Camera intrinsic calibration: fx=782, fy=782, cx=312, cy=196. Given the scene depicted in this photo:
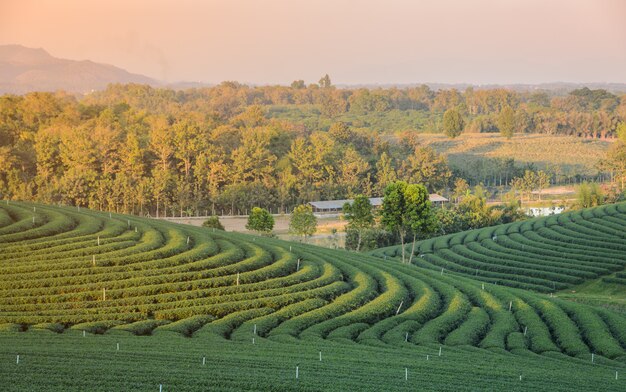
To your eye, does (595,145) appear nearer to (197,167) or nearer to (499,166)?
(499,166)

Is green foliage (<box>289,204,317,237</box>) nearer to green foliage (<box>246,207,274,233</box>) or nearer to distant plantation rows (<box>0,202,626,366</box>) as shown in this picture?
green foliage (<box>246,207,274,233</box>)

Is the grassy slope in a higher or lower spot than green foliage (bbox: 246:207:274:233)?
higher

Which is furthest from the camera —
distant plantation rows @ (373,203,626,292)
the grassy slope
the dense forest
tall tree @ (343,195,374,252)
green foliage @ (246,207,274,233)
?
the dense forest

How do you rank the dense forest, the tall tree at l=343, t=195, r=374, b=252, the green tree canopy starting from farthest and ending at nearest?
the dense forest
the tall tree at l=343, t=195, r=374, b=252
the green tree canopy

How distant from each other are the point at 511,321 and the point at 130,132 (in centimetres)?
8389

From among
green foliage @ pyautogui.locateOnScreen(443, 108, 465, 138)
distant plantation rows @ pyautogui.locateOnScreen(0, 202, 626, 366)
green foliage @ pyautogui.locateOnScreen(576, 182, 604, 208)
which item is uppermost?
green foliage @ pyautogui.locateOnScreen(443, 108, 465, 138)

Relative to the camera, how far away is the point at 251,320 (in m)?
32.6

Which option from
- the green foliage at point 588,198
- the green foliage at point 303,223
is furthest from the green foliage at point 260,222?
the green foliage at point 588,198

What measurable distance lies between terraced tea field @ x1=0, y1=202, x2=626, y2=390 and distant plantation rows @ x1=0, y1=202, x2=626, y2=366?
0.31 ft

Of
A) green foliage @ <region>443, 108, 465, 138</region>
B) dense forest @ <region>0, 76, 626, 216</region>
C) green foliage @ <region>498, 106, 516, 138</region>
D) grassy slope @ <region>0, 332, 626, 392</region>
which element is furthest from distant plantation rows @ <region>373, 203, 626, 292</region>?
green foliage @ <region>498, 106, 516, 138</region>

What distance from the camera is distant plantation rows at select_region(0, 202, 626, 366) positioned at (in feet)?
104

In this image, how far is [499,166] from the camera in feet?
437

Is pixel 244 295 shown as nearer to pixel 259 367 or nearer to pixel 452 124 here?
pixel 259 367

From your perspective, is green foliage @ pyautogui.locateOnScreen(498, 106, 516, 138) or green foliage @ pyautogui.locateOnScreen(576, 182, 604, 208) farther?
green foliage @ pyautogui.locateOnScreen(498, 106, 516, 138)
